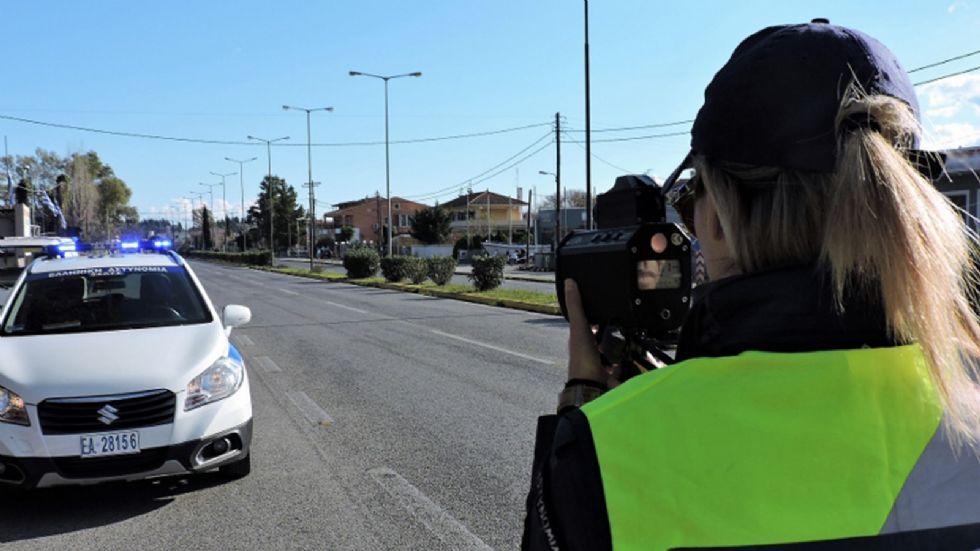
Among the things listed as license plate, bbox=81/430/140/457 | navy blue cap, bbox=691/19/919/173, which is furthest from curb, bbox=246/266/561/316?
navy blue cap, bbox=691/19/919/173

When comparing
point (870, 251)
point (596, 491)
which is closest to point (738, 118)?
point (870, 251)

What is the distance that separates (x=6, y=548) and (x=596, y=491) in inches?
165

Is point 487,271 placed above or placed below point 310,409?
above

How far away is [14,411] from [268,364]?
5837 millimetres

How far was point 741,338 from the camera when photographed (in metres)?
0.93

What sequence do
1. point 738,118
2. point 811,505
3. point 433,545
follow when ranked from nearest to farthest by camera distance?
point 811,505 < point 738,118 < point 433,545

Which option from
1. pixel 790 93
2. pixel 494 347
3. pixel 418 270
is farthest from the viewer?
pixel 418 270

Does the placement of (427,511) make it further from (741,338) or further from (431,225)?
(431,225)

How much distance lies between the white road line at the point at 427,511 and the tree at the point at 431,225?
79.0m

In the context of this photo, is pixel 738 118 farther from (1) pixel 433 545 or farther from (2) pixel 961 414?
(1) pixel 433 545

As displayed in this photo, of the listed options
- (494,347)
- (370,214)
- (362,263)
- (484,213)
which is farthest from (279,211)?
(494,347)

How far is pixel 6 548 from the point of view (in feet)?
12.7

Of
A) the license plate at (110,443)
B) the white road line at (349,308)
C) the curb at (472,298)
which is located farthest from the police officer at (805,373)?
the white road line at (349,308)

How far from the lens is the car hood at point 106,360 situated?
14.0ft
